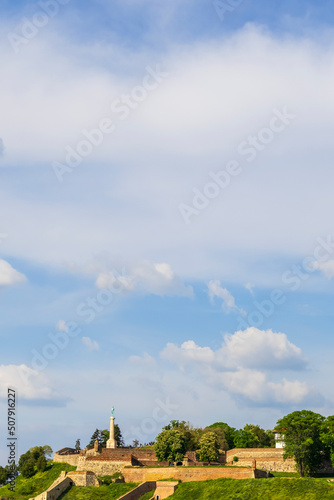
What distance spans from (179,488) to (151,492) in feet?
13.6

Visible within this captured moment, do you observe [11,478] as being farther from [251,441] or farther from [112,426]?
[251,441]

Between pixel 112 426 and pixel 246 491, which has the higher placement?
pixel 112 426

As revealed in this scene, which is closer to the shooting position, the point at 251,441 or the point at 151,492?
the point at 151,492

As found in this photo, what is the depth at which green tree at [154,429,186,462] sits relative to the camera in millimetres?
94562

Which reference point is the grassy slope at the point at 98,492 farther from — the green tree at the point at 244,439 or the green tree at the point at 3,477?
the green tree at the point at 244,439

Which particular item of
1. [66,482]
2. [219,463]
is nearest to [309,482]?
[219,463]

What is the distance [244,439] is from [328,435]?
2609cm

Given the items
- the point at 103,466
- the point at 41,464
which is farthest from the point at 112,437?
the point at 41,464

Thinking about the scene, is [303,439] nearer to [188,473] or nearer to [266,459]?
[266,459]

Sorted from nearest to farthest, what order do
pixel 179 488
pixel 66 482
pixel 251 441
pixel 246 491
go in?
pixel 246 491 < pixel 179 488 < pixel 66 482 < pixel 251 441

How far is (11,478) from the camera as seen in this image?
105688mm

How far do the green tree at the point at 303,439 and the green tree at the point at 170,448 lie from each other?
14.9 meters

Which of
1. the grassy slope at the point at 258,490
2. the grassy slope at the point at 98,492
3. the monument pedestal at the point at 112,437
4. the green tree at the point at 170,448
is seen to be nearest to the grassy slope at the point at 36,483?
the monument pedestal at the point at 112,437

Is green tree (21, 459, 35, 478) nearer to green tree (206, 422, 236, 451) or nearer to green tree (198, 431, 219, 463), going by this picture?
green tree (198, 431, 219, 463)
